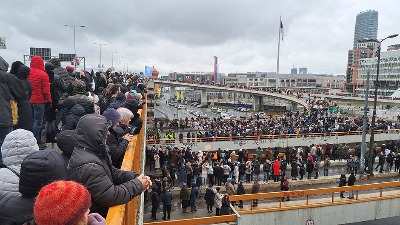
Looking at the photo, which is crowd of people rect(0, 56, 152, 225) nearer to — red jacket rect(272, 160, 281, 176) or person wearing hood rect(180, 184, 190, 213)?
person wearing hood rect(180, 184, 190, 213)

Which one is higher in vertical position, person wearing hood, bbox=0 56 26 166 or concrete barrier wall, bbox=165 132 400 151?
person wearing hood, bbox=0 56 26 166

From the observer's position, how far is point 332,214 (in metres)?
13.8

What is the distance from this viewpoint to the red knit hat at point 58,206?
Result: 1.65m

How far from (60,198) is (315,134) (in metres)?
28.0

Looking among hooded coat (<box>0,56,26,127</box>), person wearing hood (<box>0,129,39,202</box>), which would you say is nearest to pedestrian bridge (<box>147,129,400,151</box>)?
hooded coat (<box>0,56,26,127</box>)

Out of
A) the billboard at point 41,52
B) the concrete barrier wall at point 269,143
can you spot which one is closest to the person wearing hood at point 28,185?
the concrete barrier wall at point 269,143

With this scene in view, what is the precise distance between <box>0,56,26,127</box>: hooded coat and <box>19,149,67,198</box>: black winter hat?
2.97 meters

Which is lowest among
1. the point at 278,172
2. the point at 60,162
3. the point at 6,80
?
the point at 278,172

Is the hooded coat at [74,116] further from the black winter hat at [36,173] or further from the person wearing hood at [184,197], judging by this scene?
the person wearing hood at [184,197]

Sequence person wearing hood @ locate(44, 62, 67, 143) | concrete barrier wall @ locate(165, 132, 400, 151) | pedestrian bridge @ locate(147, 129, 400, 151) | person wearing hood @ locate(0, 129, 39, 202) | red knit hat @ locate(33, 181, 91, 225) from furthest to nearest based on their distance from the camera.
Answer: concrete barrier wall @ locate(165, 132, 400, 151) < pedestrian bridge @ locate(147, 129, 400, 151) < person wearing hood @ locate(44, 62, 67, 143) < person wearing hood @ locate(0, 129, 39, 202) < red knit hat @ locate(33, 181, 91, 225)

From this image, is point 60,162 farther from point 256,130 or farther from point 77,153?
point 256,130

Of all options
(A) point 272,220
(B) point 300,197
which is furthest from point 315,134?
(A) point 272,220

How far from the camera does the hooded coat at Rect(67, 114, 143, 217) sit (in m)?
2.54

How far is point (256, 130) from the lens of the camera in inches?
1126
